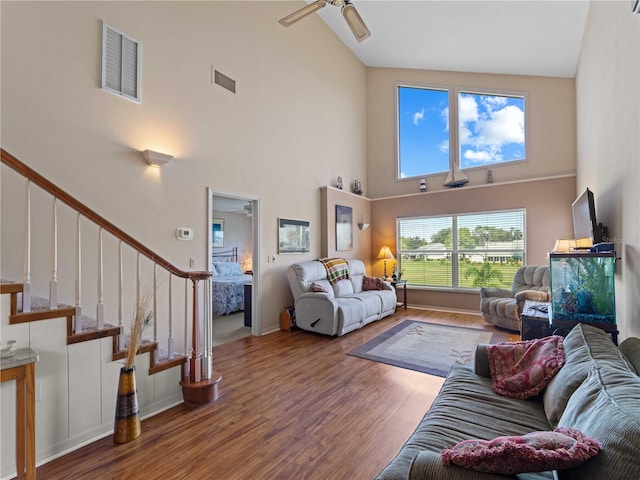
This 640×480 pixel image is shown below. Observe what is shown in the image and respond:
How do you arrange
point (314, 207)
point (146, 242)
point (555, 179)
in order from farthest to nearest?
point (314, 207), point (555, 179), point (146, 242)

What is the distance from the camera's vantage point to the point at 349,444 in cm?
199

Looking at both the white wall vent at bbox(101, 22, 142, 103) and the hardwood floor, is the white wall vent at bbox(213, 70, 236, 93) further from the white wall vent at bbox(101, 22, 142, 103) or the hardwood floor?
the hardwood floor

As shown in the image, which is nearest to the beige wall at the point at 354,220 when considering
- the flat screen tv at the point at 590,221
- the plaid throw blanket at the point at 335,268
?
the plaid throw blanket at the point at 335,268

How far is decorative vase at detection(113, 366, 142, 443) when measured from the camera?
205cm

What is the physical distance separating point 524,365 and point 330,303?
2.71 m

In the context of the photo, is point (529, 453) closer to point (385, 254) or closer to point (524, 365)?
point (524, 365)

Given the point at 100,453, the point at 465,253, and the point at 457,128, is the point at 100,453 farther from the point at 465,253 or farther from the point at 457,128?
the point at 457,128

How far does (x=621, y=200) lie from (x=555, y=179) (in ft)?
11.6

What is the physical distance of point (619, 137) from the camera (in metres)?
2.28

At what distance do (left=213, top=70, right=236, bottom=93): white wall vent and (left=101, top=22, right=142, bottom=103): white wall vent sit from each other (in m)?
0.97

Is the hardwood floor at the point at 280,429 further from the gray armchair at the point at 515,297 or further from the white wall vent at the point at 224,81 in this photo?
the white wall vent at the point at 224,81

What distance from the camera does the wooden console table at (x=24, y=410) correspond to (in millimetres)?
1600

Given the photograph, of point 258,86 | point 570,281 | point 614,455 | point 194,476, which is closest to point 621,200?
point 570,281

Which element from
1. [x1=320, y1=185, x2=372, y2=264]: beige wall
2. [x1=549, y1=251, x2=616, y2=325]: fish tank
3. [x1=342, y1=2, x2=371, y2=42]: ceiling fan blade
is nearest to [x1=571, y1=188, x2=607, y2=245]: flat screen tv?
[x1=549, y1=251, x2=616, y2=325]: fish tank
